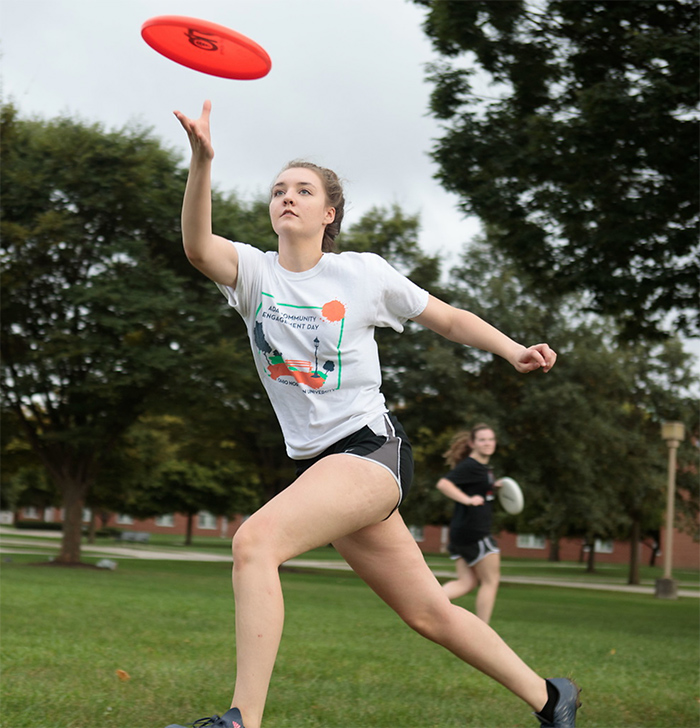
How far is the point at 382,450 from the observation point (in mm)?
3643

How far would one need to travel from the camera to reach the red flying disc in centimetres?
369

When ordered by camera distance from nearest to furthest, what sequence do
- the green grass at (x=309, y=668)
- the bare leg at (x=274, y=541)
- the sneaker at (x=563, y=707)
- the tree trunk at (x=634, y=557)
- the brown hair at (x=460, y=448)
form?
1. the bare leg at (x=274, y=541)
2. the sneaker at (x=563, y=707)
3. the green grass at (x=309, y=668)
4. the brown hair at (x=460, y=448)
5. the tree trunk at (x=634, y=557)

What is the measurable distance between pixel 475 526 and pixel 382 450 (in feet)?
21.1

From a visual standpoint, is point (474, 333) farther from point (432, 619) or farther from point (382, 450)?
point (432, 619)

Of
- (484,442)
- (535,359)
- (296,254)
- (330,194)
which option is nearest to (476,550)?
(484,442)

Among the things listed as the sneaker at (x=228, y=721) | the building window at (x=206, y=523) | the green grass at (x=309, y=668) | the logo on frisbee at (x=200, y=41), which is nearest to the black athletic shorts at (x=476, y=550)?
the green grass at (x=309, y=668)

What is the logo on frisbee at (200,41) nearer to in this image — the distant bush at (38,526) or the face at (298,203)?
the face at (298,203)

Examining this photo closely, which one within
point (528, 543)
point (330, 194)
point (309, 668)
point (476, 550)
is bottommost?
point (528, 543)

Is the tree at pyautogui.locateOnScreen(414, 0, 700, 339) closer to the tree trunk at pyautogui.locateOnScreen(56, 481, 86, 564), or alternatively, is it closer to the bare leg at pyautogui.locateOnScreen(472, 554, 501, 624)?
the bare leg at pyautogui.locateOnScreen(472, 554, 501, 624)

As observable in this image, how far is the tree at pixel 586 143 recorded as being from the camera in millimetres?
13281

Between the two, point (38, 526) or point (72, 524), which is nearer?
point (72, 524)

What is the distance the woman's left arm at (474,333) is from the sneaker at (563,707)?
139 centimetres

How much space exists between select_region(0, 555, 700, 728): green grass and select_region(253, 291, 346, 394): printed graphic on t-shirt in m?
2.24

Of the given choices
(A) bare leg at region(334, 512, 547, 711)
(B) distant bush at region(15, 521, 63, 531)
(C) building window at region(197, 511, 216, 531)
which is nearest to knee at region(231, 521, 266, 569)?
(A) bare leg at region(334, 512, 547, 711)
